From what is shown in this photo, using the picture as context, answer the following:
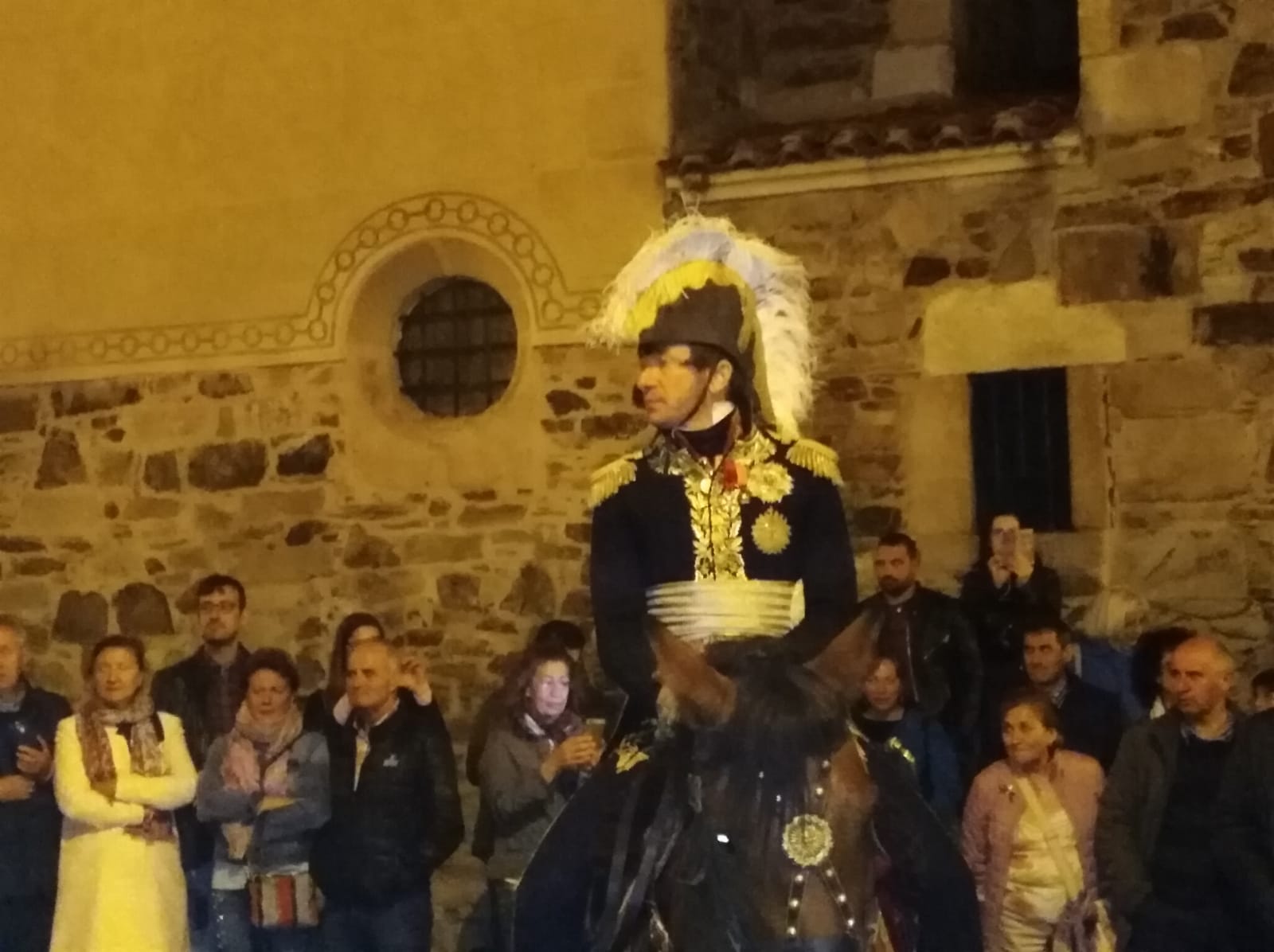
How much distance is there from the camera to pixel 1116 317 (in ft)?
21.7

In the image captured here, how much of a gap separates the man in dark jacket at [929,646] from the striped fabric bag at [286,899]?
1.85 m

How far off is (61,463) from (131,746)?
323 cm

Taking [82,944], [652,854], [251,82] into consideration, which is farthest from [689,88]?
[652,854]

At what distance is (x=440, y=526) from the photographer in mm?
7543

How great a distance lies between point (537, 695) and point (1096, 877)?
171 cm

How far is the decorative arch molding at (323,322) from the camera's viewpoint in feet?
24.3

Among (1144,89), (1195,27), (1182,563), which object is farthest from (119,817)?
(1195,27)

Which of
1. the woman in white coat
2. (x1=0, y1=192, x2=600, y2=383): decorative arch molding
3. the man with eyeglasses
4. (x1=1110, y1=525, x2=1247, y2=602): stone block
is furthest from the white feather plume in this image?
(x1=0, y1=192, x2=600, y2=383): decorative arch molding

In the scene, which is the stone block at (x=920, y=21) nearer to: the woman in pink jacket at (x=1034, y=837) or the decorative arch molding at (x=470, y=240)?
the decorative arch molding at (x=470, y=240)

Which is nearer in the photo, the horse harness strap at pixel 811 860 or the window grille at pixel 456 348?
the horse harness strap at pixel 811 860

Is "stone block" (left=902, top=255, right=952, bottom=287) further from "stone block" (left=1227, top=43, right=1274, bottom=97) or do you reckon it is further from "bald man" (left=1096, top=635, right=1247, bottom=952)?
"bald man" (left=1096, top=635, right=1247, bottom=952)

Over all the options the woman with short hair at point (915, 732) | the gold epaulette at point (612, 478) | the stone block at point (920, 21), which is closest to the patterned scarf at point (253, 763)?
the woman with short hair at point (915, 732)

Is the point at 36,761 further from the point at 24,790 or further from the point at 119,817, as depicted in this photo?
the point at 119,817

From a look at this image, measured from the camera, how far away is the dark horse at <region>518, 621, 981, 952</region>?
100 inches
